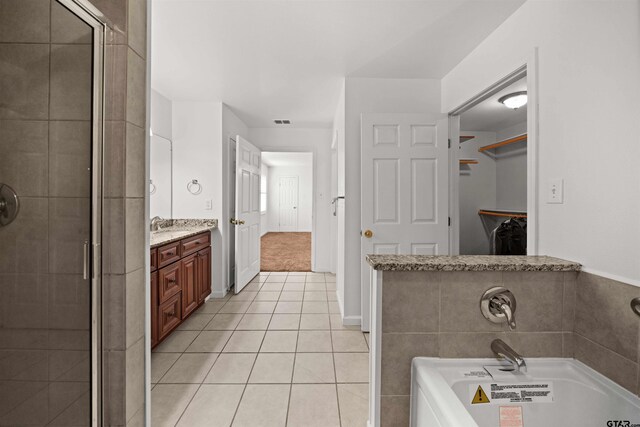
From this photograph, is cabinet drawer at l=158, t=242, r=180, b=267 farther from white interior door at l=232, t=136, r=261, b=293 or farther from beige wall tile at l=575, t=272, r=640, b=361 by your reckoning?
beige wall tile at l=575, t=272, r=640, b=361

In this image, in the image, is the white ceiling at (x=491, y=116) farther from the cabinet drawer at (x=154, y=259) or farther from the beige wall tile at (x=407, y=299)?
the cabinet drawer at (x=154, y=259)

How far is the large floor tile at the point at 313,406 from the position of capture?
160 centimetres

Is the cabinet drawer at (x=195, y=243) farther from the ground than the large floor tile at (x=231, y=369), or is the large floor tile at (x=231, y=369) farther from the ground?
the cabinet drawer at (x=195, y=243)

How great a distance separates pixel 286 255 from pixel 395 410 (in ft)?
16.7

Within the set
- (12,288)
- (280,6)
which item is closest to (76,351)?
(12,288)

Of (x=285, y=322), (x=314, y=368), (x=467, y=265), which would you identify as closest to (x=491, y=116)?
(x=467, y=265)

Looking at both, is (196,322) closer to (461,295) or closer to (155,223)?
(155,223)

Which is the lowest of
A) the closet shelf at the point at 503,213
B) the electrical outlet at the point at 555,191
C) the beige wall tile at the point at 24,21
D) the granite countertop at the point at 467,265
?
the granite countertop at the point at 467,265

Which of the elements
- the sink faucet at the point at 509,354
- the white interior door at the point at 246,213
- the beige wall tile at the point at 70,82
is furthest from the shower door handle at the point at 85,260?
the white interior door at the point at 246,213

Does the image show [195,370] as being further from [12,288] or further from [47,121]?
[47,121]

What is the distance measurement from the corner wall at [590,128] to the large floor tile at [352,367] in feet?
4.42

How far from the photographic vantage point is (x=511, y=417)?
43.1 inches

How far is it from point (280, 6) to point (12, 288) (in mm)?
1896

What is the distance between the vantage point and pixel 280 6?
5.97 feet
